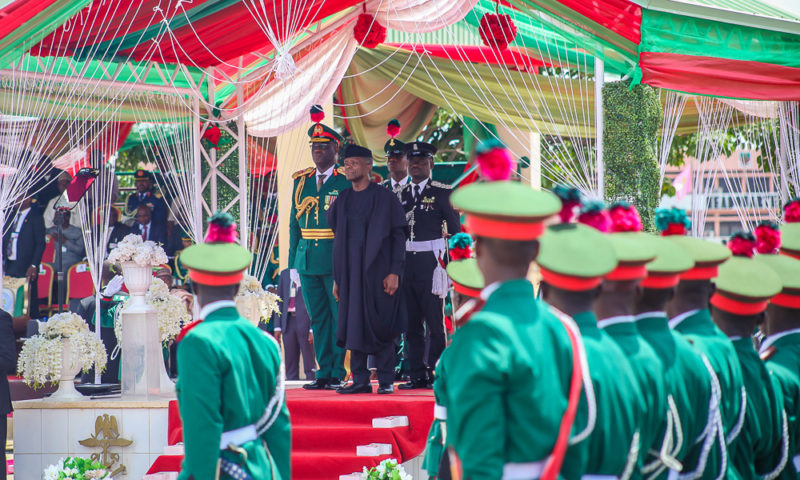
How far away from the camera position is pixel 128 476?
758 cm

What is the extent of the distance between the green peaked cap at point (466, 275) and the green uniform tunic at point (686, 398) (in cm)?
129

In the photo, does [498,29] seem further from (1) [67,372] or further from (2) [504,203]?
(2) [504,203]

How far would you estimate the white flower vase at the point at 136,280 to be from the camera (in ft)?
26.7

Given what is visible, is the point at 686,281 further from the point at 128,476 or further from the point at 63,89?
the point at 63,89

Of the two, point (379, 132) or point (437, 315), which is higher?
point (379, 132)

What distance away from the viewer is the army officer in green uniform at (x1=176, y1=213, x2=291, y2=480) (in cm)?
364

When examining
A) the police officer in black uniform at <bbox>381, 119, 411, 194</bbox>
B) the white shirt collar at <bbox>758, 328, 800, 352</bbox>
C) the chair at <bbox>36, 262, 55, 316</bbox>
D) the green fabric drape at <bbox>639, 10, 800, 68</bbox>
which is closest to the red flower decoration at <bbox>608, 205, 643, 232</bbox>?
the white shirt collar at <bbox>758, 328, 800, 352</bbox>

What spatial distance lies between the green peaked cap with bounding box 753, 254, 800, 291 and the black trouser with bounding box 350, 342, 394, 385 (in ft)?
12.9

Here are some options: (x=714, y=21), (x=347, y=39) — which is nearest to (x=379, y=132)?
(x=347, y=39)

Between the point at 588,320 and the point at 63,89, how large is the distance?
7.23 metres

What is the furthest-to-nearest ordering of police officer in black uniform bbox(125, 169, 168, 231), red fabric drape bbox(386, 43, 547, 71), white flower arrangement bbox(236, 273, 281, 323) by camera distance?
police officer in black uniform bbox(125, 169, 168, 231)
red fabric drape bbox(386, 43, 547, 71)
white flower arrangement bbox(236, 273, 281, 323)

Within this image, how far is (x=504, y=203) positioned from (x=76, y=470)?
518cm

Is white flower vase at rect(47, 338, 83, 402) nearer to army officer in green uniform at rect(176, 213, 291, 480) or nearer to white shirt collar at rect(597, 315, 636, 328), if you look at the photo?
army officer in green uniform at rect(176, 213, 291, 480)

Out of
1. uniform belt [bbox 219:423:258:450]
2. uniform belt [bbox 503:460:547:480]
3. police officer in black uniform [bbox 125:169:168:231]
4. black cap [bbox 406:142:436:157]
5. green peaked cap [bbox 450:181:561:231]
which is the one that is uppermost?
black cap [bbox 406:142:436:157]
